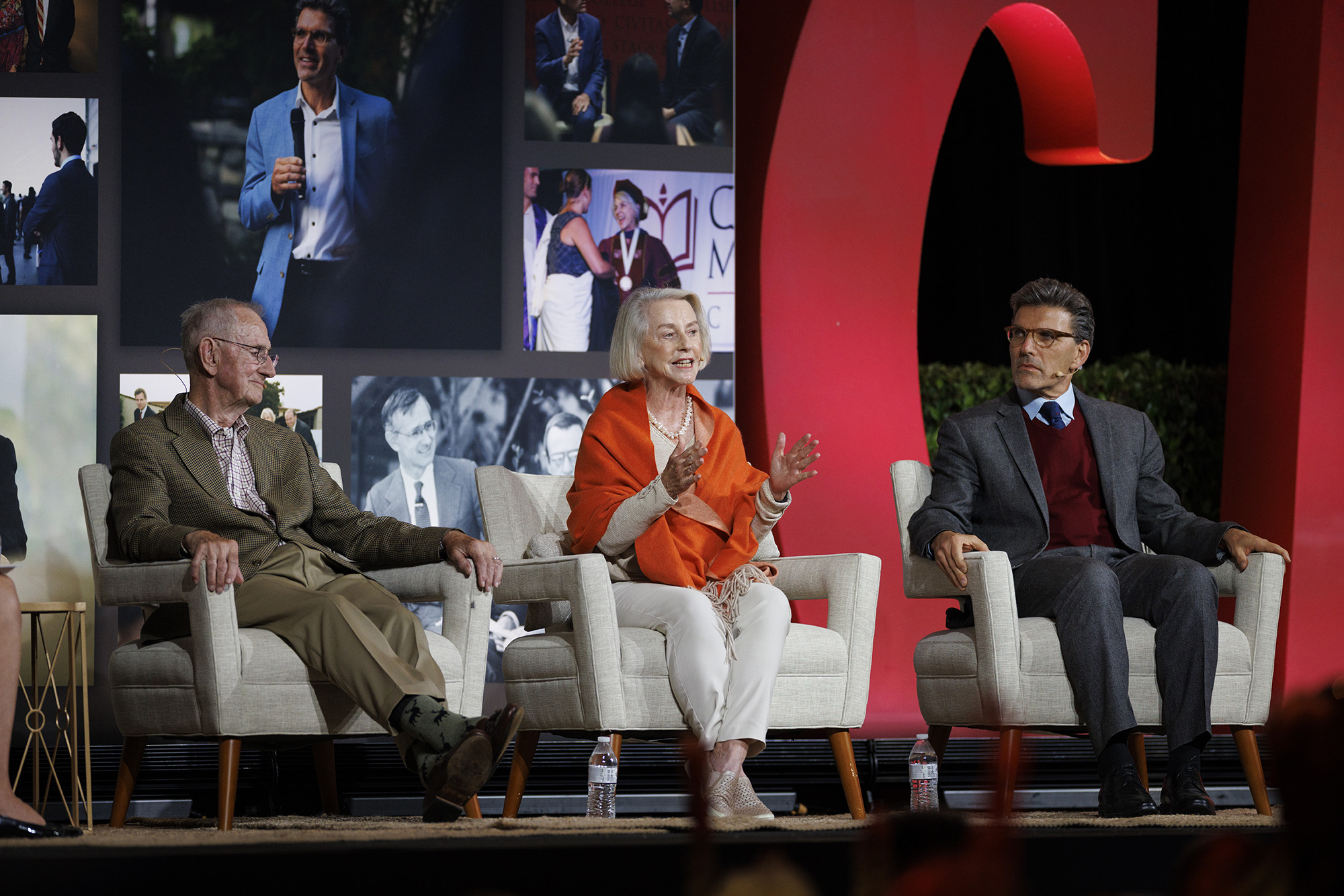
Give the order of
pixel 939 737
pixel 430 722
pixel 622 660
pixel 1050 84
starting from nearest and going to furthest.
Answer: pixel 430 722, pixel 622 660, pixel 939 737, pixel 1050 84

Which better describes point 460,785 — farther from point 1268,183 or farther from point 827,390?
point 1268,183

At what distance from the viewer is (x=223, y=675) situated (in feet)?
9.57

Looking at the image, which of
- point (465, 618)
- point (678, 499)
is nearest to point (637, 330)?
point (678, 499)

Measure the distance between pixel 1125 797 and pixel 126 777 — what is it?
2210 mm

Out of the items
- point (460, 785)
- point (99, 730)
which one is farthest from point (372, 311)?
point (460, 785)

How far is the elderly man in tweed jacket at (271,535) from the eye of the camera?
2900 mm

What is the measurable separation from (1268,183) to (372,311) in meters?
3.27

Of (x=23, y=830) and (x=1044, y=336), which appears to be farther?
(x=1044, y=336)

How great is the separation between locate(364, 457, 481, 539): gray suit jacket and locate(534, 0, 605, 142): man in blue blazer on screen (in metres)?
1.16

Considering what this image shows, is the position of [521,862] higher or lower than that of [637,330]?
lower

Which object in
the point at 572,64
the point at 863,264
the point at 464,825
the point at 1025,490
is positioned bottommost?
the point at 464,825

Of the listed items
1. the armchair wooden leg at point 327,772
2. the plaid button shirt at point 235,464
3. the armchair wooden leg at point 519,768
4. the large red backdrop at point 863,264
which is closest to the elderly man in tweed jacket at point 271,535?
the plaid button shirt at point 235,464

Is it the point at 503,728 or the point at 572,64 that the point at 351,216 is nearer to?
the point at 572,64

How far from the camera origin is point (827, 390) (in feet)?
15.8
